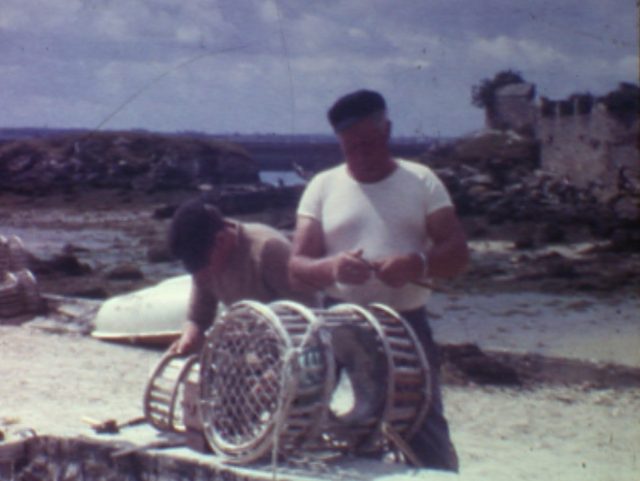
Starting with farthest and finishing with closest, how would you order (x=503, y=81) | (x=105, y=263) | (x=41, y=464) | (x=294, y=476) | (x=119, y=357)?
1. (x=503, y=81)
2. (x=105, y=263)
3. (x=119, y=357)
4. (x=41, y=464)
5. (x=294, y=476)

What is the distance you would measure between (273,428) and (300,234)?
88 centimetres

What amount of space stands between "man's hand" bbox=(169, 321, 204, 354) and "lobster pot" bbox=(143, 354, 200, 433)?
41 mm

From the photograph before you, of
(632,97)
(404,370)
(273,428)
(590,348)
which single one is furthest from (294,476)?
(632,97)

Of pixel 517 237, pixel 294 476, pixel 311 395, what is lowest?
pixel 517 237

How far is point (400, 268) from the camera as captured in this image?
4551 millimetres

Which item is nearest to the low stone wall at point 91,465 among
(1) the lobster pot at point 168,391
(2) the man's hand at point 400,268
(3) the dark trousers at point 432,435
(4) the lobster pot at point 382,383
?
(1) the lobster pot at point 168,391

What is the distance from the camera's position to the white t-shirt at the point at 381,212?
4719 millimetres

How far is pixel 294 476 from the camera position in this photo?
4527 mm

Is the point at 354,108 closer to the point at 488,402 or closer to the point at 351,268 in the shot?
the point at 351,268

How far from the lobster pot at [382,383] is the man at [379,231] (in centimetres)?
10

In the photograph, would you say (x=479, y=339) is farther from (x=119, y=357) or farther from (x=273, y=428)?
(x=273, y=428)

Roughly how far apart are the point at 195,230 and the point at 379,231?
37.5 inches

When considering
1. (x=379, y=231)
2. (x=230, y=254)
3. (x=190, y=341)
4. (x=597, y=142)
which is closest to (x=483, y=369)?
(x=190, y=341)

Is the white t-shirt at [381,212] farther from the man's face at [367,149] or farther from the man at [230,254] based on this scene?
the man at [230,254]
